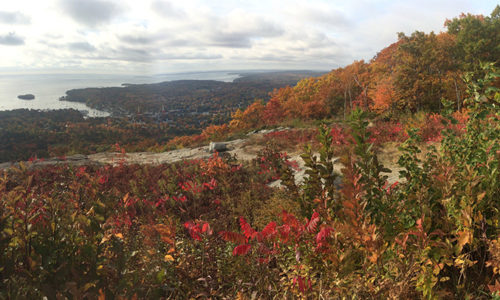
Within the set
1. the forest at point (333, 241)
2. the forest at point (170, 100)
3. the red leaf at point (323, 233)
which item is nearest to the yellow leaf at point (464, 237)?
the forest at point (333, 241)

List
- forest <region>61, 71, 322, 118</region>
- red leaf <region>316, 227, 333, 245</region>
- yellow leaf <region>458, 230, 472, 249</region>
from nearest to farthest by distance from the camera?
yellow leaf <region>458, 230, 472, 249</region> < red leaf <region>316, 227, 333, 245</region> < forest <region>61, 71, 322, 118</region>

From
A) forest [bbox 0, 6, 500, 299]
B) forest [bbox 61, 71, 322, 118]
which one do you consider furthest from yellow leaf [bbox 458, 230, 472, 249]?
forest [bbox 61, 71, 322, 118]

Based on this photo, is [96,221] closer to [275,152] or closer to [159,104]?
[275,152]

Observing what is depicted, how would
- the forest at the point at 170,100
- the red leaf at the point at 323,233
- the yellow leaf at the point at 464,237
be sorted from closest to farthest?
the yellow leaf at the point at 464,237, the red leaf at the point at 323,233, the forest at the point at 170,100

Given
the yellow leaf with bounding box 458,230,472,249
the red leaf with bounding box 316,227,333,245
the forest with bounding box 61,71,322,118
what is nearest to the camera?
the yellow leaf with bounding box 458,230,472,249

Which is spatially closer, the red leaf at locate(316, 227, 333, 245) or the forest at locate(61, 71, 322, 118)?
the red leaf at locate(316, 227, 333, 245)

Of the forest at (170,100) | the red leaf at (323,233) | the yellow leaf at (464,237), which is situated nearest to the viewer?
the yellow leaf at (464,237)

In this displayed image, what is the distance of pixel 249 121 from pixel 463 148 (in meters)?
37.8

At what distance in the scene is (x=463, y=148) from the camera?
2348mm

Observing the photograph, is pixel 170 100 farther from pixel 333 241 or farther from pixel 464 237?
pixel 464 237

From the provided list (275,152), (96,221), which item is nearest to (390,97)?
(275,152)

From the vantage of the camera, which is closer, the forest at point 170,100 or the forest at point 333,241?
the forest at point 333,241

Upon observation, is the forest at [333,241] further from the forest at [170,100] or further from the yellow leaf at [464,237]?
the forest at [170,100]

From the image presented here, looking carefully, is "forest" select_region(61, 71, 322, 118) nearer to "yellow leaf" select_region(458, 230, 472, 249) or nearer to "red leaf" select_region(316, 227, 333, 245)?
"red leaf" select_region(316, 227, 333, 245)
